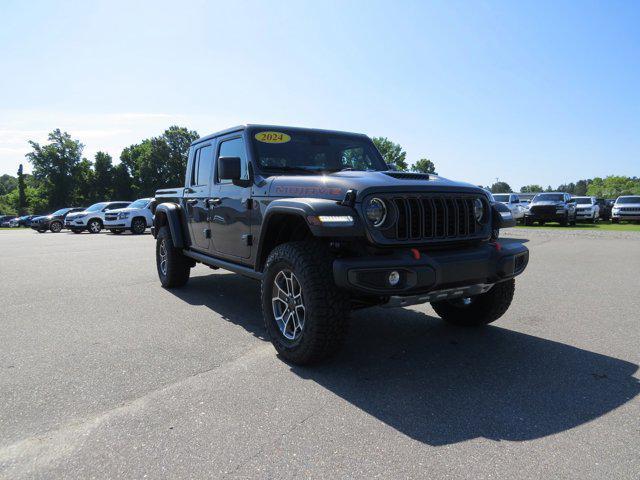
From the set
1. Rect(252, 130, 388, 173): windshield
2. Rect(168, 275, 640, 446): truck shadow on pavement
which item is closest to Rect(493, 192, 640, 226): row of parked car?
Rect(252, 130, 388, 173): windshield

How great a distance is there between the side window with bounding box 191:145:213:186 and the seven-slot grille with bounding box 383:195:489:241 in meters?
2.91

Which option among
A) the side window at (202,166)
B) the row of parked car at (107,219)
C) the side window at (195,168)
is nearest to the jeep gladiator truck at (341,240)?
the side window at (202,166)

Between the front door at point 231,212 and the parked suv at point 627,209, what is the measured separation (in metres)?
28.3

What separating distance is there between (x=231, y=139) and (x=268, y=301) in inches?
82.4

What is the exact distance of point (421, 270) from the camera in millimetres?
3053

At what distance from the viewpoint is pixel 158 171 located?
234ft

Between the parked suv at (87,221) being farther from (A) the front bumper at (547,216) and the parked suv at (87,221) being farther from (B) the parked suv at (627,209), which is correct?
(B) the parked suv at (627,209)

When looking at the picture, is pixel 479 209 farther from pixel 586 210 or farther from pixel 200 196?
pixel 586 210

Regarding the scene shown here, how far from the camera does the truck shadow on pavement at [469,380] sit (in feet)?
8.57

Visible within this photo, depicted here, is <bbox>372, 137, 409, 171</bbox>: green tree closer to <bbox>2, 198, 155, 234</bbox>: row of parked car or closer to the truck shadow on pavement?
<bbox>2, 198, 155, 234</bbox>: row of parked car

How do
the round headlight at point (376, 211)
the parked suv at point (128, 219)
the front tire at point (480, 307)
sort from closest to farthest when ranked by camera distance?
the round headlight at point (376, 211) → the front tire at point (480, 307) → the parked suv at point (128, 219)

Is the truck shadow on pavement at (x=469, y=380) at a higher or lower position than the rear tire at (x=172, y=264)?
lower

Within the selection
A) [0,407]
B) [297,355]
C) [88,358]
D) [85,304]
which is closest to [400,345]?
[297,355]

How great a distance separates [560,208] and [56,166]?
67.6 meters
